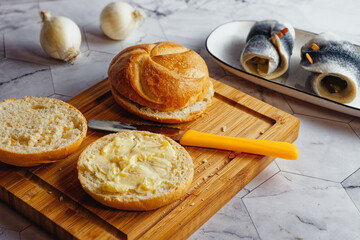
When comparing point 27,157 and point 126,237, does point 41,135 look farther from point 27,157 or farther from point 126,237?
point 126,237

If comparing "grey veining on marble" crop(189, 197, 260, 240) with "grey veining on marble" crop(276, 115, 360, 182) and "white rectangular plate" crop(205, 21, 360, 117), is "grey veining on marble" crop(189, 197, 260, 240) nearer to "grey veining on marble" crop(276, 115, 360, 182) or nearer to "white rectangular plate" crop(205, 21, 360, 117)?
"grey veining on marble" crop(276, 115, 360, 182)

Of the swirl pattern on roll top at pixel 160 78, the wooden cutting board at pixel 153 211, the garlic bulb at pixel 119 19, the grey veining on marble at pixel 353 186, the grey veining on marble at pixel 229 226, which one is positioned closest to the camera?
the wooden cutting board at pixel 153 211

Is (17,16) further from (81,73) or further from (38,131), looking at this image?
(38,131)

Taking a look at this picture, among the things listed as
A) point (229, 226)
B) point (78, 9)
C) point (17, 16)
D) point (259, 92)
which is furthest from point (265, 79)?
point (17, 16)

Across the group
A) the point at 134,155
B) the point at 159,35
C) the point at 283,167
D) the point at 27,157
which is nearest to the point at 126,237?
the point at 134,155

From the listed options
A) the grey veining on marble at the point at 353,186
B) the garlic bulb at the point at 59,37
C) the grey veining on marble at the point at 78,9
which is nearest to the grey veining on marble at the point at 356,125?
the grey veining on marble at the point at 353,186

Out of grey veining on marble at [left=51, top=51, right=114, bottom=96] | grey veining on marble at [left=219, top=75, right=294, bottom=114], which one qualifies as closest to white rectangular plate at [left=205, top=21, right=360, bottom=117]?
grey veining on marble at [left=219, top=75, right=294, bottom=114]

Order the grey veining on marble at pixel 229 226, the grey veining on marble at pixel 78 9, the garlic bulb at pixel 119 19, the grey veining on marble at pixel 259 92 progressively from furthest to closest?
1. the grey veining on marble at pixel 78 9
2. the garlic bulb at pixel 119 19
3. the grey veining on marble at pixel 259 92
4. the grey veining on marble at pixel 229 226

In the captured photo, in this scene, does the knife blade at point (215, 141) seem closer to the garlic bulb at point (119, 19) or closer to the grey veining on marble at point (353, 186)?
the grey veining on marble at point (353, 186)
